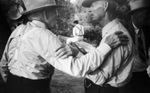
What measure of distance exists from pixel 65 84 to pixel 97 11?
67cm

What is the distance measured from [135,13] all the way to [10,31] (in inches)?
41.7

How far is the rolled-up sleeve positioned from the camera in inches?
43.0

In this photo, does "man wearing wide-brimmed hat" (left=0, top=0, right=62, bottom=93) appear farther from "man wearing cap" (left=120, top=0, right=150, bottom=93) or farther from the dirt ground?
"man wearing cap" (left=120, top=0, right=150, bottom=93)

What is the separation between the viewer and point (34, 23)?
1261 mm

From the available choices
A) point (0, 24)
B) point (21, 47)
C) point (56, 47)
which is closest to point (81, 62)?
point (56, 47)

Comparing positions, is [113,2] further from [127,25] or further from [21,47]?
[21,47]

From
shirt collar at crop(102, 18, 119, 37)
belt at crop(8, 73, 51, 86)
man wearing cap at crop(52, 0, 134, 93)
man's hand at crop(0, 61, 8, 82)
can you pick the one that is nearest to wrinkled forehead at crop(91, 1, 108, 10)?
man wearing cap at crop(52, 0, 134, 93)

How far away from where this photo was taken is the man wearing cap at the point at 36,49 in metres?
1.12

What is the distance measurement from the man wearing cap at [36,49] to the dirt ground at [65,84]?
0.25 feet

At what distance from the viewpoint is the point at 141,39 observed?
141 centimetres

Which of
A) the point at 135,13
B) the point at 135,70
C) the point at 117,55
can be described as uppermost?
the point at 135,13

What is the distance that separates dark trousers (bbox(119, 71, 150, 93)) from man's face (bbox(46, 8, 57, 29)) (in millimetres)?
707

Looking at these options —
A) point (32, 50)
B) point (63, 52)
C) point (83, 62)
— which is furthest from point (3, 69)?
point (83, 62)

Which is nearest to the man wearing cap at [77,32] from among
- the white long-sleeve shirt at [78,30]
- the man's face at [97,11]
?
the white long-sleeve shirt at [78,30]
